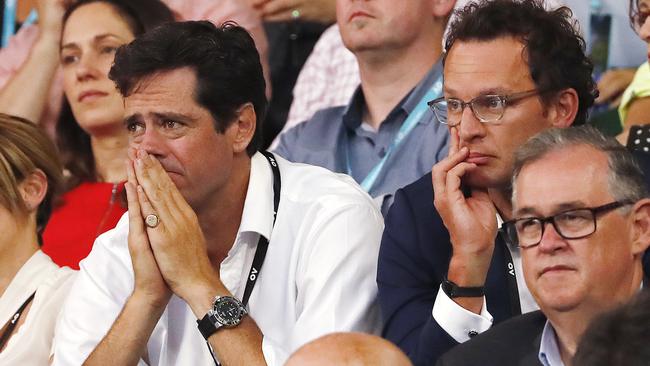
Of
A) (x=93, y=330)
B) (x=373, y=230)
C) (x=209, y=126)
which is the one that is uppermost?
(x=209, y=126)

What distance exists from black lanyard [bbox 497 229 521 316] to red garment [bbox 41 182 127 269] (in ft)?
5.65

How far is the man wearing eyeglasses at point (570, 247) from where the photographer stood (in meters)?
2.92

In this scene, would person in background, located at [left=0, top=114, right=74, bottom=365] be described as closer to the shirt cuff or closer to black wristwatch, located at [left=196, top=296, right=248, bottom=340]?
black wristwatch, located at [left=196, top=296, right=248, bottom=340]

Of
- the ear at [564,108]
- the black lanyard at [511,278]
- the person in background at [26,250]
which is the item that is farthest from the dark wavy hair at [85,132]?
the black lanyard at [511,278]

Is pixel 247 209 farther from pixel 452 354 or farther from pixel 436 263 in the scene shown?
pixel 452 354

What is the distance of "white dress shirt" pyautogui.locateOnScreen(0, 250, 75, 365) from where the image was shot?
13.1 feet

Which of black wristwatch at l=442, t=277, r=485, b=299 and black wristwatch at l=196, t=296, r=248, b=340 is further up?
black wristwatch at l=442, t=277, r=485, b=299

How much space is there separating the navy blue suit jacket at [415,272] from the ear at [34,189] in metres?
1.31

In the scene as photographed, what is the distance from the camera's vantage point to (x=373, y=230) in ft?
11.7

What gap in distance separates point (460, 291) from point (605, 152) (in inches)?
18.9

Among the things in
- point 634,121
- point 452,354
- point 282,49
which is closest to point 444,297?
point 452,354

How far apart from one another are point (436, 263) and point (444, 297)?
270 mm

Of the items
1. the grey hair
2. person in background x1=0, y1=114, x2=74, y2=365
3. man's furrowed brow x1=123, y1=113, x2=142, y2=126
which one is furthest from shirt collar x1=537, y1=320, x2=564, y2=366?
person in background x1=0, y1=114, x2=74, y2=365

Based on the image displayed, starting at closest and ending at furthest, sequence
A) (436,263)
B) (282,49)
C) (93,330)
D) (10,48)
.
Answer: (436,263) < (93,330) < (282,49) < (10,48)
